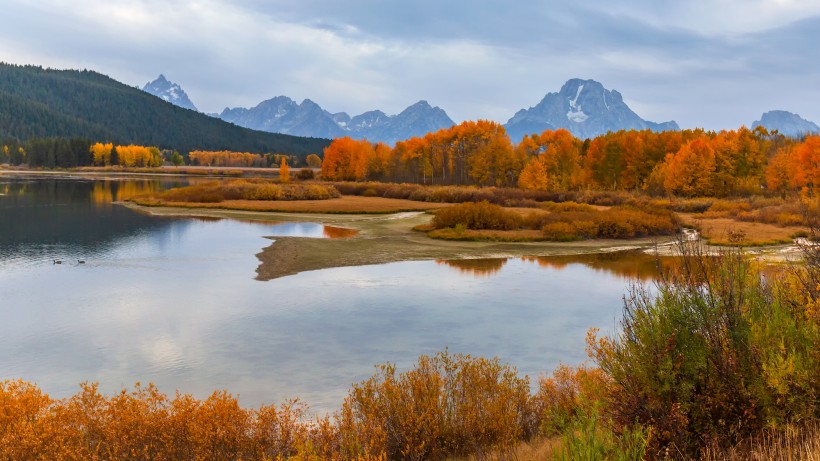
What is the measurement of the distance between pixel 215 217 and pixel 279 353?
142ft

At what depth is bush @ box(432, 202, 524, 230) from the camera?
4531 cm

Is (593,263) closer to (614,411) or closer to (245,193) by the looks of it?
(614,411)

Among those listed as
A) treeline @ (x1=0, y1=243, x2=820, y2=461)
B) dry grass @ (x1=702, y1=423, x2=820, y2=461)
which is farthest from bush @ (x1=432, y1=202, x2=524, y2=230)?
dry grass @ (x1=702, y1=423, x2=820, y2=461)

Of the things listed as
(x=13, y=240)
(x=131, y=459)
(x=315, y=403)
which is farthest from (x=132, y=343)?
(x=13, y=240)

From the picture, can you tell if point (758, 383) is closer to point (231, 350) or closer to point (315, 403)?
point (315, 403)

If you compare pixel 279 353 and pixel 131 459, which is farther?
pixel 279 353

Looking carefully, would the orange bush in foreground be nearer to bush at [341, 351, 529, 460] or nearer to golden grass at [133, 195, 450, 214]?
bush at [341, 351, 529, 460]

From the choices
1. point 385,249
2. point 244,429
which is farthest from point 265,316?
point 385,249

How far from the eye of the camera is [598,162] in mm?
93812

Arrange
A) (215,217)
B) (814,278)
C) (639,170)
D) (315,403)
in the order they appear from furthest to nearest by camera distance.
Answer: (639,170)
(215,217)
(315,403)
(814,278)

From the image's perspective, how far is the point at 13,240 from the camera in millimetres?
36594

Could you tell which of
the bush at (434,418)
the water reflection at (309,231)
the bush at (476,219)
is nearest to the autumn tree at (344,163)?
the water reflection at (309,231)

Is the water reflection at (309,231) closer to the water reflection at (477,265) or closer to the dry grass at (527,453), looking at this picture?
the water reflection at (477,265)

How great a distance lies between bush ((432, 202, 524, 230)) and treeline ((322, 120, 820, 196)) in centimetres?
3224
